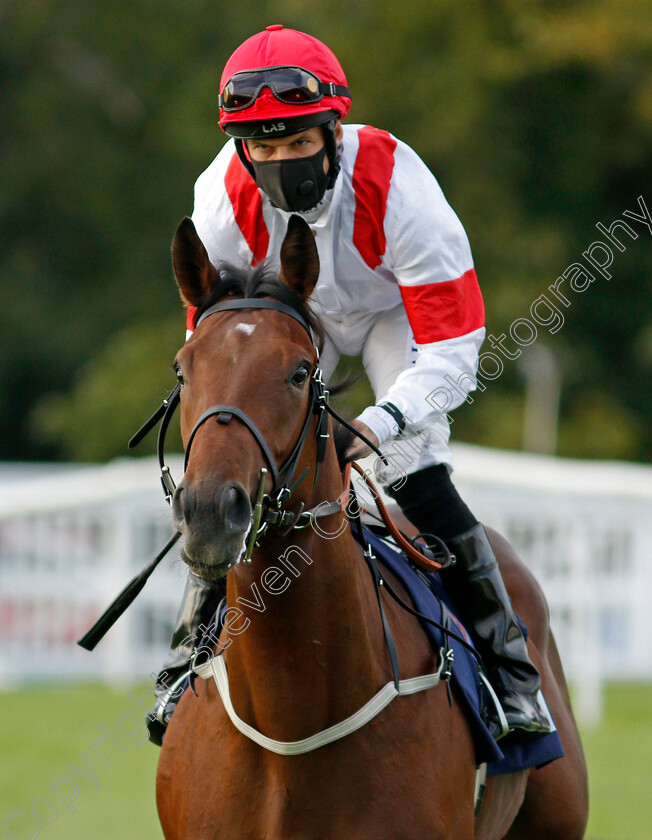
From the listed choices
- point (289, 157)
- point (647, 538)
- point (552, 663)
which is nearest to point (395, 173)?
point (289, 157)

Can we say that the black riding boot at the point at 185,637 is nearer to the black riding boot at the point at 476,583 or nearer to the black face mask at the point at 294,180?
the black riding boot at the point at 476,583

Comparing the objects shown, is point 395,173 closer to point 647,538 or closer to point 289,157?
point 289,157

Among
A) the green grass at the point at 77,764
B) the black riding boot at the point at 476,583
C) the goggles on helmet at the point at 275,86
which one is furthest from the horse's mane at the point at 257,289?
the green grass at the point at 77,764

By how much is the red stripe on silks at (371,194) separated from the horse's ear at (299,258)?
691 mm

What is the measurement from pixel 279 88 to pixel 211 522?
4.88 ft

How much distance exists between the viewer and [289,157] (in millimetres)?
3721

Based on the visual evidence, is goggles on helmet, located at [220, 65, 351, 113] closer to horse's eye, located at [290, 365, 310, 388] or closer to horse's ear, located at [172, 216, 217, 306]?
horse's ear, located at [172, 216, 217, 306]

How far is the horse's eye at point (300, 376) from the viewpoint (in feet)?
10.2

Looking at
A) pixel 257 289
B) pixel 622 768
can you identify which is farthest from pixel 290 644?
pixel 622 768

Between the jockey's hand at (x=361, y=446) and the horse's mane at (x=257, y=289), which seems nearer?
the horse's mane at (x=257, y=289)

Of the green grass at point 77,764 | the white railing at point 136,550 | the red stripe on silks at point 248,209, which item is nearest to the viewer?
the red stripe on silks at point 248,209

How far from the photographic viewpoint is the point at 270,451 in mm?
2977

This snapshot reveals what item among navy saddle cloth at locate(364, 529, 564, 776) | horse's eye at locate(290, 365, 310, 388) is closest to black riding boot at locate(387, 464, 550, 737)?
navy saddle cloth at locate(364, 529, 564, 776)

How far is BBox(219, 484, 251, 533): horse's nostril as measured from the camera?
2.78 m
